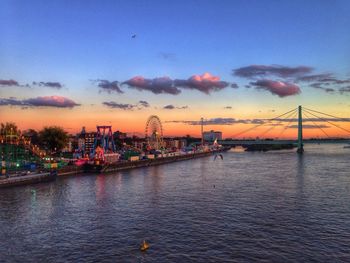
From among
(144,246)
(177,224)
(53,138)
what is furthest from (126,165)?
(144,246)

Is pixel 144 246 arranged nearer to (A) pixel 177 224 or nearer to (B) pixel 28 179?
(A) pixel 177 224

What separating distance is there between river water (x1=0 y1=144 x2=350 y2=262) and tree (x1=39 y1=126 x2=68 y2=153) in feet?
222

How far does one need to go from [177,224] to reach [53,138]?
9599 centimetres

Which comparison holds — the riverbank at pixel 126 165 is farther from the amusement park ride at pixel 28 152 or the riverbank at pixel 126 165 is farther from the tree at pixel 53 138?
the tree at pixel 53 138

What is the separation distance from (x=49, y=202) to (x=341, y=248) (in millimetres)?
33924

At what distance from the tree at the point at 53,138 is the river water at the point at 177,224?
6762 centimetres

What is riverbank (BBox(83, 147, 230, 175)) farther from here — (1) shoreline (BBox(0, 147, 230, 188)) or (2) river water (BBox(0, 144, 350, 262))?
(2) river water (BBox(0, 144, 350, 262))

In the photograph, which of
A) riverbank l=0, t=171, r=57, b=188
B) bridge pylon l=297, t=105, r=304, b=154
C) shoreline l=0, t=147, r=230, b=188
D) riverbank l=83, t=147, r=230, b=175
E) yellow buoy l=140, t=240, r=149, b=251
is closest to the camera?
yellow buoy l=140, t=240, r=149, b=251

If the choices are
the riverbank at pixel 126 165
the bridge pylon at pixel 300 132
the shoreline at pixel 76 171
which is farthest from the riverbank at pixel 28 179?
the bridge pylon at pixel 300 132

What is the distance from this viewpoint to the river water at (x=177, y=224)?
25270 mm

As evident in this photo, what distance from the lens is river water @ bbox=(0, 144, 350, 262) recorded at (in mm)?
25270

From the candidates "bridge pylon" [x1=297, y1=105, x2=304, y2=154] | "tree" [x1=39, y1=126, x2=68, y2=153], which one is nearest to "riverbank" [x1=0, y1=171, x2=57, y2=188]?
"tree" [x1=39, y1=126, x2=68, y2=153]

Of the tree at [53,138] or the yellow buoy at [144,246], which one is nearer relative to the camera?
the yellow buoy at [144,246]

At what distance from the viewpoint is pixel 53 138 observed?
118812 mm
